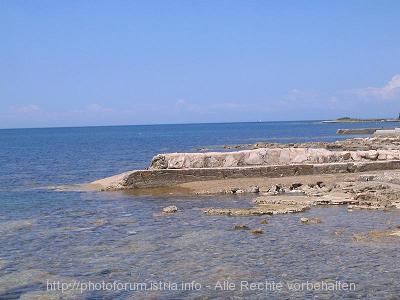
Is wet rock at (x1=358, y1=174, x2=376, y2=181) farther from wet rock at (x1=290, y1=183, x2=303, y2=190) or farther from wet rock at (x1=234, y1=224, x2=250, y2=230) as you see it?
wet rock at (x1=234, y1=224, x2=250, y2=230)

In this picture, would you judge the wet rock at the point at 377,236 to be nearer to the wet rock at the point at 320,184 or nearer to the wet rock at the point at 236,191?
the wet rock at the point at 320,184

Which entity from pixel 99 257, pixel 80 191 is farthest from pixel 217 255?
pixel 80 191

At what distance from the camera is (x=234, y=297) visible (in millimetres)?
9016

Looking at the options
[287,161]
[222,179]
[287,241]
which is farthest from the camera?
[287,161]

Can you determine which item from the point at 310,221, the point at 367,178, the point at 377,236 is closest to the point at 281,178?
the point at 367,178

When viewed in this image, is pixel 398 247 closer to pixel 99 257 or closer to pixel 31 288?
pixel 99 257

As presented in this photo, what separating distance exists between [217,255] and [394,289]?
12.7ft

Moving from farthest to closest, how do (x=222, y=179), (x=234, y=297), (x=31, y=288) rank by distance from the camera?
(x=222, y=179) → (x=31, y=288) → (x=234, y=297)

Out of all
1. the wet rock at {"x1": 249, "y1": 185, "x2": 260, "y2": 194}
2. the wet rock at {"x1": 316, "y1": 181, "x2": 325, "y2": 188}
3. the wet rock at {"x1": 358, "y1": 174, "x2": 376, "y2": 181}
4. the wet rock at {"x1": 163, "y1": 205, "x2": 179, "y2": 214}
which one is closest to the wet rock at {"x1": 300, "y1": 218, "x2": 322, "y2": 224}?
the wet rock at {"x1": 163, "y1": 205, "x2": 179, "y2": 214}

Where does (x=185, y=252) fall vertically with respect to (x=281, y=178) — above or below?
below

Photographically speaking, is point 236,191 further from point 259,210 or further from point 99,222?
point 99,222

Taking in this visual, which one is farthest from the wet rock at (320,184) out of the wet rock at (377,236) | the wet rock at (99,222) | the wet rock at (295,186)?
the wet rock at (99,222)

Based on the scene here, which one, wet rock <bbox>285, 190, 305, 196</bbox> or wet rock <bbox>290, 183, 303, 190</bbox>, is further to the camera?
wet rock <bbox>290, 183, 303, 190</bbox>

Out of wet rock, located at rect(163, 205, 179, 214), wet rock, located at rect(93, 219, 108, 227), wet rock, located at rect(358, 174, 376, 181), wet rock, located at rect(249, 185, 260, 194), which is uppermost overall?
wet rock, located at rect(358, 174, 376, 181)
